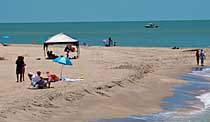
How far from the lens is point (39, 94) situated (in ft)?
70.2

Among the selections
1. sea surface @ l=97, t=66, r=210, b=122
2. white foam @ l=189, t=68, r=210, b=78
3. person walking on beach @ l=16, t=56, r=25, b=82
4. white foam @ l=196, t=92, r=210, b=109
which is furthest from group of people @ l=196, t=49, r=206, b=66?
person walking on beach @ l=16, t=56, r=25, b=82

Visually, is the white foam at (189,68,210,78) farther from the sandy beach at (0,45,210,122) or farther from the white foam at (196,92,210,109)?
the white foam at (196,92,210,109)

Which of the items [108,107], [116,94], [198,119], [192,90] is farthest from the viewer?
[192,90]

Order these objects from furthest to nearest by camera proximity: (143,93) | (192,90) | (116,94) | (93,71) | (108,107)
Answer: (93,71) → (192,90) → (143,93) → (116,94) → (108,107)

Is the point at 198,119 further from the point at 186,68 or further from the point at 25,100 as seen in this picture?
the point at 186,68

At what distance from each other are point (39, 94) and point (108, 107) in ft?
9.10

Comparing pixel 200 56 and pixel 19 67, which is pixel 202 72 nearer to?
pixel 200 56

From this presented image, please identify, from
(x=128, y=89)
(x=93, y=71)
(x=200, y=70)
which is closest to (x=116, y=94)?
(x=128, y=89)

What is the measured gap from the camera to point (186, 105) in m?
23.2

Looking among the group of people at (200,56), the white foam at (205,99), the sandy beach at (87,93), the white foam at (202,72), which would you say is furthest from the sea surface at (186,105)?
the group of people at (200,56)

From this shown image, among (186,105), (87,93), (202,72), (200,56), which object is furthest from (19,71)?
(200,56)

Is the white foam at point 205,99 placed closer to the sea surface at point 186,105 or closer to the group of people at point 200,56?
the sea surface at point 186,105

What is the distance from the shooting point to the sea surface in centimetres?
1973

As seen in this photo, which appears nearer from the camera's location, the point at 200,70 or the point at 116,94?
the point at 116,94
